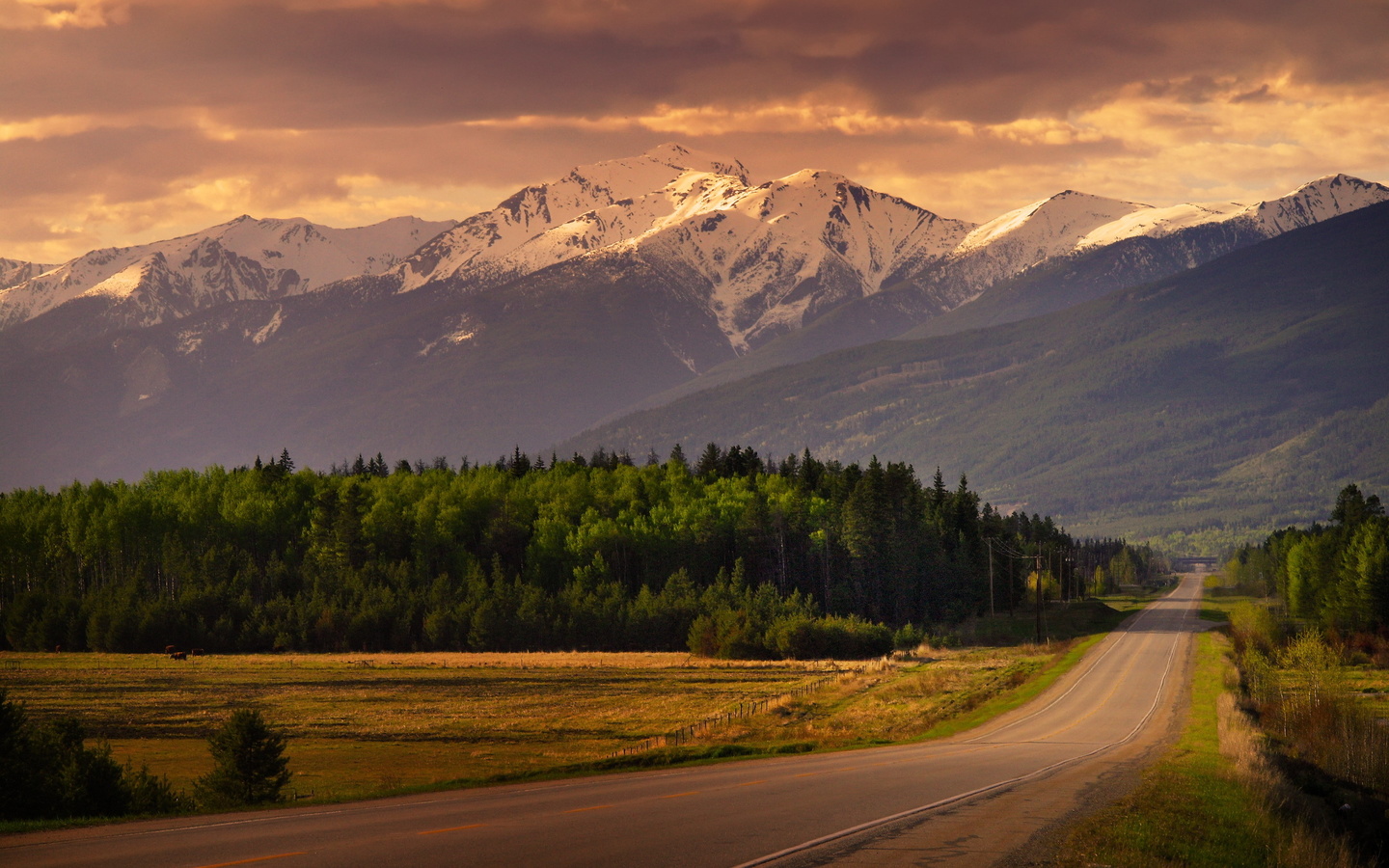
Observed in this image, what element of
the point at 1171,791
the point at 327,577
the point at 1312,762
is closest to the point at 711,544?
the point at 327,577

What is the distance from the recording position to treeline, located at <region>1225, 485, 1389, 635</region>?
123125mm

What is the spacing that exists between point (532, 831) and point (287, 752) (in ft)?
107

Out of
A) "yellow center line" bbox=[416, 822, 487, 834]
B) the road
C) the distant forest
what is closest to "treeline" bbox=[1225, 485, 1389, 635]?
the distant forest

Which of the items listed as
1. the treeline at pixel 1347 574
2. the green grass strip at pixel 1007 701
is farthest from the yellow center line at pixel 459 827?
the treeline at pixel 1347 574

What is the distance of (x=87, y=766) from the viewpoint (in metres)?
35.1

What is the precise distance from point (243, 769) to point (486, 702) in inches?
1468

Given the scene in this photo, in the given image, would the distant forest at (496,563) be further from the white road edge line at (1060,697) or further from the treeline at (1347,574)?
the treeline at (1347,574)

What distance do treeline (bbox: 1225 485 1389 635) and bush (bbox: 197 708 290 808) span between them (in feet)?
375

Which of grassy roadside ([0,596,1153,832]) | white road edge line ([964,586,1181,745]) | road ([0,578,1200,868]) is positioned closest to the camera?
road ([0,578,1200,868])

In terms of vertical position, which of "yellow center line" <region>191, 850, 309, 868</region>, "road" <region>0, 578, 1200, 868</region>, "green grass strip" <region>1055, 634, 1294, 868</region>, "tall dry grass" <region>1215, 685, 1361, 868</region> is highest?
"yellow center line" <region>191, 850, 309, 868</region>

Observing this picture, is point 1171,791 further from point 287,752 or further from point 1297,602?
point 1297,602

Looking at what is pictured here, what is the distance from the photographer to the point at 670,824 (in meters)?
28.7

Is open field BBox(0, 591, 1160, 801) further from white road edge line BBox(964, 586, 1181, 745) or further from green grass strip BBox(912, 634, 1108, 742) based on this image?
white road edge line BBox(964, 586, 1181, 745)

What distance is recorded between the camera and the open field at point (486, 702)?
53531 mm
